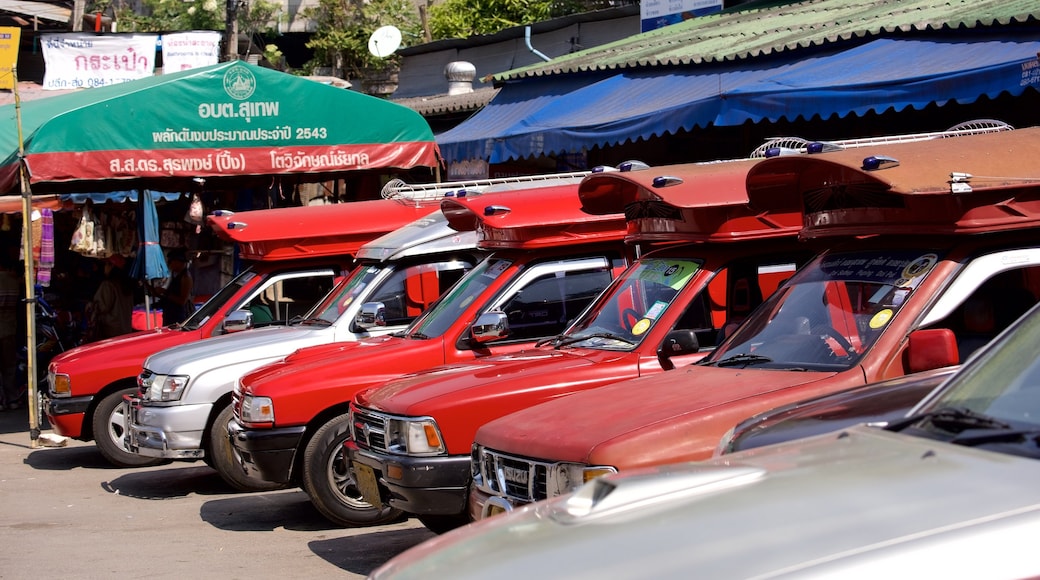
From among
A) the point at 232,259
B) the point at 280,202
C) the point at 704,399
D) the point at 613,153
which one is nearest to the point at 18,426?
the point at 232,259

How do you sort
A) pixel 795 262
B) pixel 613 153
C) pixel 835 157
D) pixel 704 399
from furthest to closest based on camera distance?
1. pixel 613 153
2. pixel 795 262
3. pixel 835 157
4. pixel 704 399

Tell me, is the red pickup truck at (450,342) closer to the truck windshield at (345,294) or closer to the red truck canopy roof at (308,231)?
the truck windshield at (345,294)

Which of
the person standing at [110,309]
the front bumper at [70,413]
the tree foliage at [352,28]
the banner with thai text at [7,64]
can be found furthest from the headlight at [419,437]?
the tree foliage at [352,28]

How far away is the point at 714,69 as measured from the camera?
1343 centimetres

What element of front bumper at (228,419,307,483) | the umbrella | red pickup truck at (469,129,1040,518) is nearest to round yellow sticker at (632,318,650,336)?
red pickup truck at (469,129,1040,518)

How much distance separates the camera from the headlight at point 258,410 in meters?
8.40

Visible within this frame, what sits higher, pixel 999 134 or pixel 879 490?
pixel 999 134

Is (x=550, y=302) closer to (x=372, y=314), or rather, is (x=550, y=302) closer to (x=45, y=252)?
(x=372, y=314)

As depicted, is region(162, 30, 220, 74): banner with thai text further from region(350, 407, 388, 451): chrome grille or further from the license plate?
the license plate

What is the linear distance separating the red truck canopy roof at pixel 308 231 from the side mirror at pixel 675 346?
5232 millimetres

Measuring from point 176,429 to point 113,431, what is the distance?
228cm

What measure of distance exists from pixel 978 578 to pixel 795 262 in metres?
5.44

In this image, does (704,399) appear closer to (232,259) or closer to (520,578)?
(520,578)

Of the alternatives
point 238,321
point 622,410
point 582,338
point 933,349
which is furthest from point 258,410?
point 933,349
